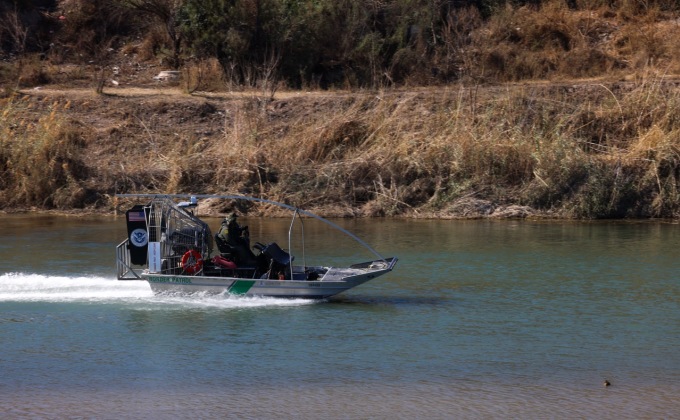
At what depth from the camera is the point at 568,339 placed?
12680 millimetres

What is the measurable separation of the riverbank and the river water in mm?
6162

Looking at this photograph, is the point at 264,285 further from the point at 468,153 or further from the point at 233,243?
the point at 468,153

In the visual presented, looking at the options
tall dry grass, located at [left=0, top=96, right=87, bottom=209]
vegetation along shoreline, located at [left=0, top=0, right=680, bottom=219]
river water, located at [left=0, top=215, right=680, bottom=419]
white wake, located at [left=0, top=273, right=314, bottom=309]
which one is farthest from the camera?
tall dry grass, located at [left=0, top=96, right=87, bottom=209]

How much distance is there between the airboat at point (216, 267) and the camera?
46.2 ft

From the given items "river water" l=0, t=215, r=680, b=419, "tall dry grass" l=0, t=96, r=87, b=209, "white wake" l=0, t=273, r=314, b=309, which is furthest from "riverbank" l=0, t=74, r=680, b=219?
"white wake" l=0, t=273, r=314, b=309

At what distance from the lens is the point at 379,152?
26906mm

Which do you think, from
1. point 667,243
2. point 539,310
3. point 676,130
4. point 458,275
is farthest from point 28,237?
point 676,130

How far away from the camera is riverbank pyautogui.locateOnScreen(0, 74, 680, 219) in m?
25.3

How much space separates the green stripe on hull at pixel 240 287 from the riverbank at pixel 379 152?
1118 cm

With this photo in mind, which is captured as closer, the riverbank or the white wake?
the white wake

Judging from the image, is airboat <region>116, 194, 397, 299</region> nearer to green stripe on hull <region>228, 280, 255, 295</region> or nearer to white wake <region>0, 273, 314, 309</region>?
green stripe on hull <region>228, 280, 255, 295</region>

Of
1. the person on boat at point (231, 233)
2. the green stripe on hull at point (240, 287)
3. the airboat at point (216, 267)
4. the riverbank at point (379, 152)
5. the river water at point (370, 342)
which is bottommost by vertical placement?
the river water at point (370, 342)

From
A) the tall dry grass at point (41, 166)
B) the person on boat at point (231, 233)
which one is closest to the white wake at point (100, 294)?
the person on boat at point (231, 233)

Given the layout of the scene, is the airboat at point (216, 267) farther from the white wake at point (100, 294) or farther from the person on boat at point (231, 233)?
the white wake at point (100, 294)
